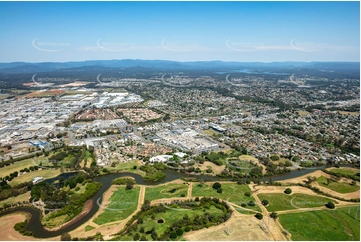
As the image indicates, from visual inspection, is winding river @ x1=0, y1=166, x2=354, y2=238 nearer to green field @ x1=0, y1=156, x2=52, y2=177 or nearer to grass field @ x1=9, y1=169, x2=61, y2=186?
grass field @ x1=9, y1=169, x2=61, y2=186

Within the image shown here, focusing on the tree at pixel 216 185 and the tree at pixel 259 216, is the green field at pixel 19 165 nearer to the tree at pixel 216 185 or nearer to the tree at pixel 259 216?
the tree at pixel 216 185

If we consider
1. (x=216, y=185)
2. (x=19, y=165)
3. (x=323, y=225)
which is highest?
(x=216, y=185)

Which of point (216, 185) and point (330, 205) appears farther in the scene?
point (216, 185)

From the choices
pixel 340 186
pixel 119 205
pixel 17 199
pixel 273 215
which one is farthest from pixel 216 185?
pixel 17 199

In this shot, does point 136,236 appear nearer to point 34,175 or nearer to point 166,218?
point 166,218

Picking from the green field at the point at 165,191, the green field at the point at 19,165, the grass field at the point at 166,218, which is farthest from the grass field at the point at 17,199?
the grass field at the point at 166,218

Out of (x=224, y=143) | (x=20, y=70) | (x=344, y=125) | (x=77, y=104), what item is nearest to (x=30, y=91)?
(x=77, y=104)

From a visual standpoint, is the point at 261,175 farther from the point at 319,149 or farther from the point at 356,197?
the point at 319,149

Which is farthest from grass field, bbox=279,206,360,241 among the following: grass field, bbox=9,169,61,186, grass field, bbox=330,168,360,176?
grass field, bbox=9,169,61,186
